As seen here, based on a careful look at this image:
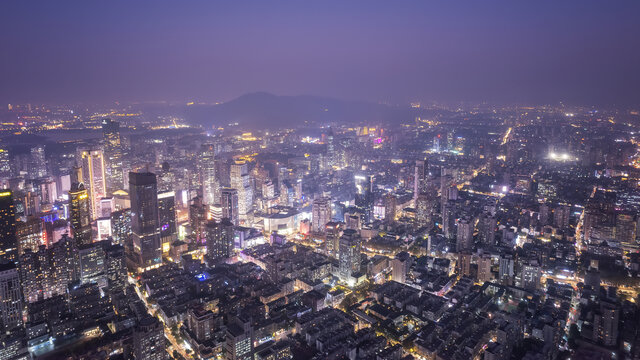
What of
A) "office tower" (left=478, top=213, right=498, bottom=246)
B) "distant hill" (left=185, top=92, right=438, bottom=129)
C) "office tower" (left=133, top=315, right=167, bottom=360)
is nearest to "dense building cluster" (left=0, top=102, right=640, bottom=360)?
"office tower" (left=133, top=315, right=167, bottom=360)

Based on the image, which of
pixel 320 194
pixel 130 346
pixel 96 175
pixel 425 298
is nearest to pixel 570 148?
pixel 320 194

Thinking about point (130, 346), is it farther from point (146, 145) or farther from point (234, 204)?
point (146, 145)

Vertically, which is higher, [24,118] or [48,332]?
[24,118]

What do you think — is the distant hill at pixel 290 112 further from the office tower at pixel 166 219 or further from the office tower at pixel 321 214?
the office tower at pixel 166 219

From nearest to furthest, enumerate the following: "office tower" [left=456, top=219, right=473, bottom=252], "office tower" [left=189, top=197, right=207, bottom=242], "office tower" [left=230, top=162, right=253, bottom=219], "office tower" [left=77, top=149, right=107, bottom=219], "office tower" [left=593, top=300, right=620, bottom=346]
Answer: "office tower" [left=593, top=300, right=620, bottom=346] → "office tower" [left=456, top=219, right=473, bottom=252] → "office tower" [left=189, top=197, right=207, bottom=242] → "office tower" [left=230, top=162, right=253, bottom=219] → "office tower" [left=77, top=149, right=107, bottom=219]

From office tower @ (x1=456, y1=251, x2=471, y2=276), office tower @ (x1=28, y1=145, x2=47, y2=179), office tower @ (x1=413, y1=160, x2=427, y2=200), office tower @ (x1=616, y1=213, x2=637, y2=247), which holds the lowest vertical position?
office tower @ (x1=456, y1=251, x2=471, y2=276)

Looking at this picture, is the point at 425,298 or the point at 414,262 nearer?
the point at 425,298

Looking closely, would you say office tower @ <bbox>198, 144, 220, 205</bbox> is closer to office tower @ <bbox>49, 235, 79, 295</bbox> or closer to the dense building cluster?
the dense building cluster

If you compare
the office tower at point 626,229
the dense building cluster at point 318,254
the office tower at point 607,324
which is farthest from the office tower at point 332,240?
the office tower at point 626,229

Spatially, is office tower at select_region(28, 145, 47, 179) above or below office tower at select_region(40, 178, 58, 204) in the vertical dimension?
above
